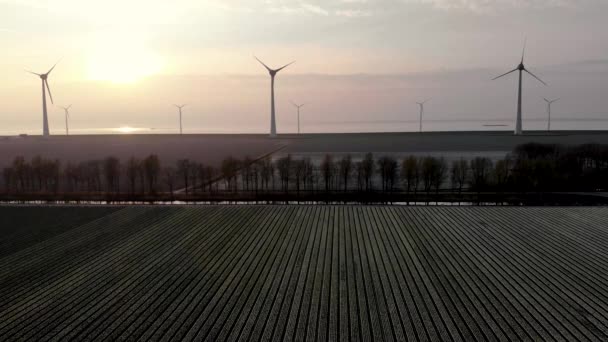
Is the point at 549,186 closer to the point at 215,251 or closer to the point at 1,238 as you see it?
the point at 215,251

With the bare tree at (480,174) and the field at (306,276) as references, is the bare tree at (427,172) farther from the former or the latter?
the field at (306,276)

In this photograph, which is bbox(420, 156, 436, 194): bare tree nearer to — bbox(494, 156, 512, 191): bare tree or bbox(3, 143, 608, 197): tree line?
bbox(3, 143, 608, 197): tree line

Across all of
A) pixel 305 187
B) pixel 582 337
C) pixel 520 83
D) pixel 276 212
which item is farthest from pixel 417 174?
pixel 520 83

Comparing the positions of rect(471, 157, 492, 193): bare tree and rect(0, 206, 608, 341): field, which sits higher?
rect(471, 157, 492, 193): bare tree

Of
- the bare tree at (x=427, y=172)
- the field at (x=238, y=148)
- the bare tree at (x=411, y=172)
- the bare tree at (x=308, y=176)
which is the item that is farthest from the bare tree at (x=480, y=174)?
the field at (x=238, y=148)

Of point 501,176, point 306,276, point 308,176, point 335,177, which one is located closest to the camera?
point 306,276

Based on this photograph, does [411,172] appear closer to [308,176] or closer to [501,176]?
[501,176]

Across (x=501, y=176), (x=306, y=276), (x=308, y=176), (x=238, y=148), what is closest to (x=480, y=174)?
(x=501, y=176)

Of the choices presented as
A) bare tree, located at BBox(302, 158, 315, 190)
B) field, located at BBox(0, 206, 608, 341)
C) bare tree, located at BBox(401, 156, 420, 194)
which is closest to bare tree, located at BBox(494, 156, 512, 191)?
bare tree, located at BBox(401, 156, 420, 194)

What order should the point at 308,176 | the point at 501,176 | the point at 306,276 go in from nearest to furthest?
the point at 306,276 < the point at 501,176 < the point at 308,176
